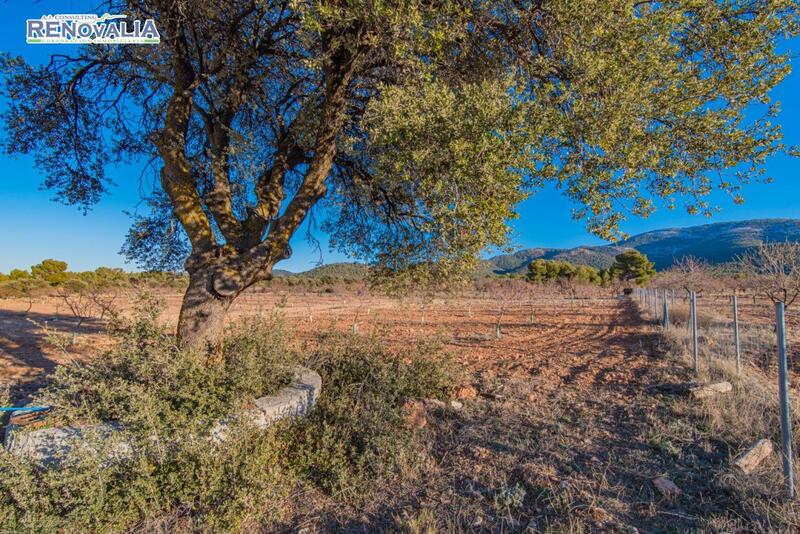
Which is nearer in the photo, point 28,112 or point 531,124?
point 531,124

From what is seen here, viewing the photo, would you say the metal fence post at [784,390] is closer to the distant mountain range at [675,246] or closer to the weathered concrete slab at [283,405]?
the weathered concrete slab at [283,405]

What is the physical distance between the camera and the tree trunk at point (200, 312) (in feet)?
18.5

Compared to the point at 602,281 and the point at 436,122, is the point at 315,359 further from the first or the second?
the point at 602,281

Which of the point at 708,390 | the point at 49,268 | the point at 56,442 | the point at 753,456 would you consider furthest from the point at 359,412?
the point at 49,268

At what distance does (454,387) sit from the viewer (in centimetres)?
679

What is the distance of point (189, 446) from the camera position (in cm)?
339

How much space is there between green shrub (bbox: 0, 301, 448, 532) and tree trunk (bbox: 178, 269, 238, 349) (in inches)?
21.9

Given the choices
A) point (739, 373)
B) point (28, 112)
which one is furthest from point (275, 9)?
point (739, 373)

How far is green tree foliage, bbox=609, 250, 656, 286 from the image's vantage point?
70250 mm

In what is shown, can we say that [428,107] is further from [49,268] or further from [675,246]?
[675,246]

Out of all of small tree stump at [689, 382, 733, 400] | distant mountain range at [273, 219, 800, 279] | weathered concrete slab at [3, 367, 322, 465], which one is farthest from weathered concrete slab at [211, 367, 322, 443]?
distant mountain range at [273, 219, 800, 279]

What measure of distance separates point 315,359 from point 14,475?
3616 millimetres

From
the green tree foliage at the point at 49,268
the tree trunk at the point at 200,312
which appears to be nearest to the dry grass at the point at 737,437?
the tree trunk at the point at 200,312

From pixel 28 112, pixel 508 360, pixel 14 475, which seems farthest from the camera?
pixel 508 360
